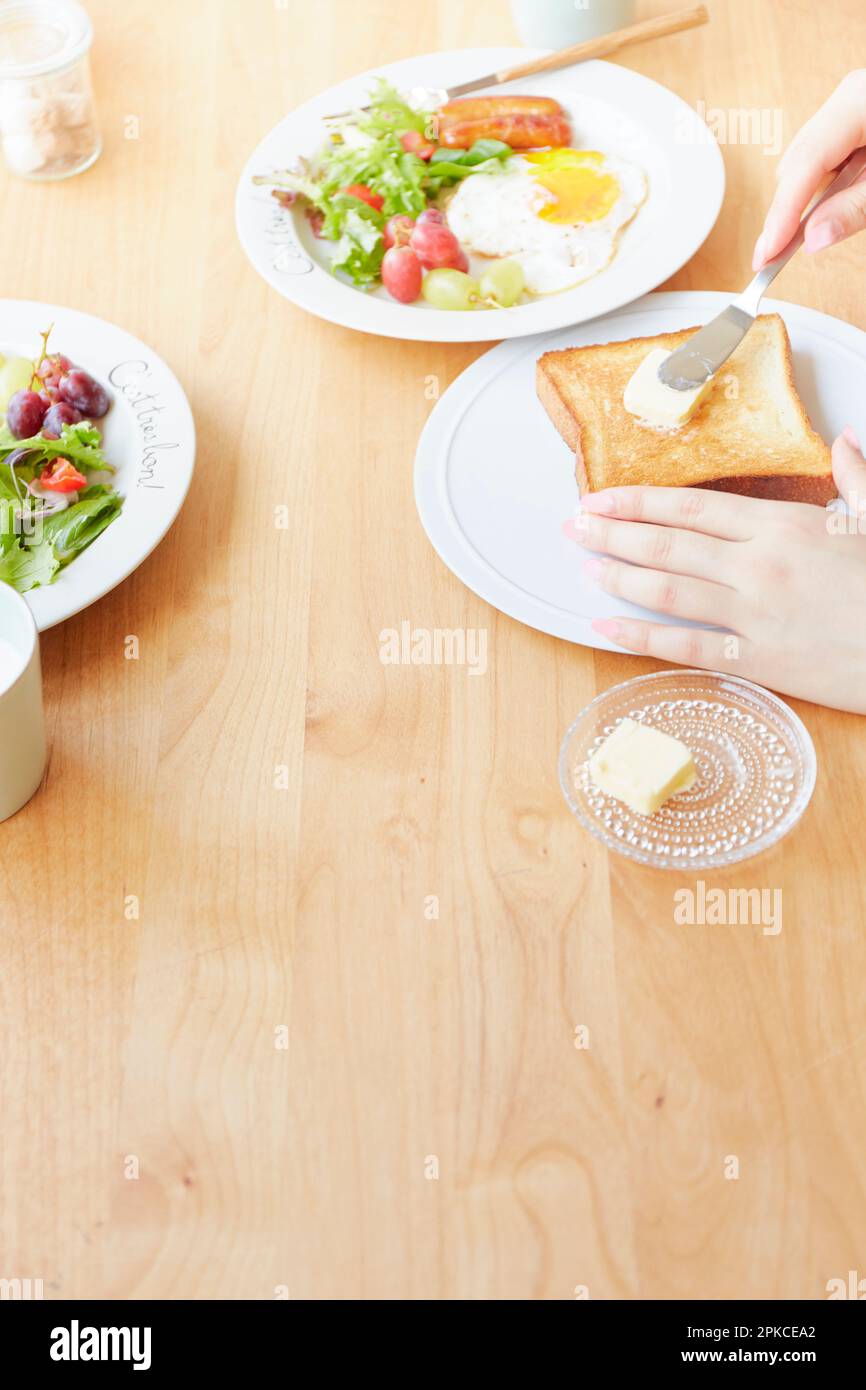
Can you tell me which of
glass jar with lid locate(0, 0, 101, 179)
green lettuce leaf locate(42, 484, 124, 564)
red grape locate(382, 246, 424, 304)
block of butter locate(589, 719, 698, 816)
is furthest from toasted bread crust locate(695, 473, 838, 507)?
glass jar with lid locate(0, 0, 101, 179)

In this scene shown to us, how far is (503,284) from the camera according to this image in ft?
4.53

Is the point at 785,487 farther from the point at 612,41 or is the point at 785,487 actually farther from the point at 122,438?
the point at 612,41

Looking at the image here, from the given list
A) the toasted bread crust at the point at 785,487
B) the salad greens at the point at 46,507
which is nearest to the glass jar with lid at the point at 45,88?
the salad greens at the point at 46,507

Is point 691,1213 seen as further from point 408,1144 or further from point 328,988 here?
point 328,988

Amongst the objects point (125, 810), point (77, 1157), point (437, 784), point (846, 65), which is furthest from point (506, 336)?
point (77, 1157)

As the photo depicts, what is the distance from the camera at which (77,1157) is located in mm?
868

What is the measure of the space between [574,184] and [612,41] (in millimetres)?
316

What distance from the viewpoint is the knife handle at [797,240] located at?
131 cm

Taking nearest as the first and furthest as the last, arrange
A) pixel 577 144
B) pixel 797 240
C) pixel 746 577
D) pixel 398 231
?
pixel 746 577 < pixel 797 240 < pixel 398 231 < pixel 577 144

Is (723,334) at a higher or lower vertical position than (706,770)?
higher

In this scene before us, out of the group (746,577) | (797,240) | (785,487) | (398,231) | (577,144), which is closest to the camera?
(746,577)
